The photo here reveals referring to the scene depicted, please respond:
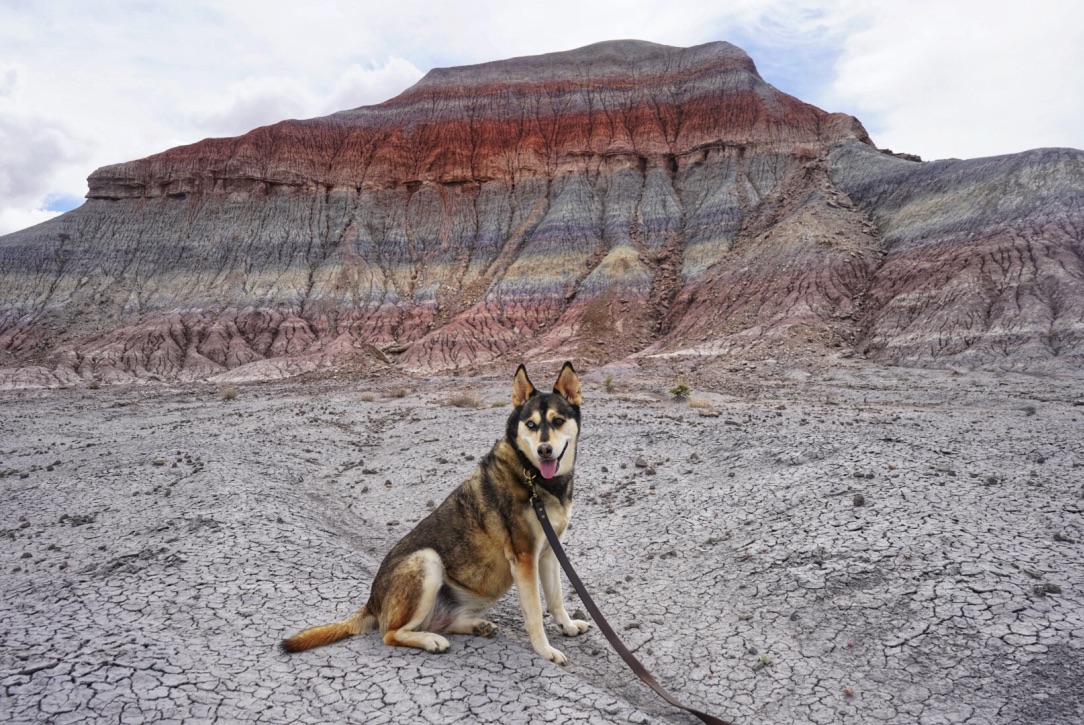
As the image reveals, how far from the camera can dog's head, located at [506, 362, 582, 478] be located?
14.0 ft

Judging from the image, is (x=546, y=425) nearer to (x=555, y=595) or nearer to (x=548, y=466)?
(x=548, y=466)

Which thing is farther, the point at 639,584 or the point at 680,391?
the point at 680,391

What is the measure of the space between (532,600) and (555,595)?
2.53 feet

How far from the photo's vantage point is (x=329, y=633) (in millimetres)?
4465

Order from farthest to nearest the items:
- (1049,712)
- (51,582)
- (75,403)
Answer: (75,403) → (51,582) → (1049,712)

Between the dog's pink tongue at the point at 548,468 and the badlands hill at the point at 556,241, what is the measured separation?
2689 centimetres

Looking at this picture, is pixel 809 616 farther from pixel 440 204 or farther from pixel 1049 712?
pixel 440 204

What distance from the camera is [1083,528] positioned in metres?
5.51

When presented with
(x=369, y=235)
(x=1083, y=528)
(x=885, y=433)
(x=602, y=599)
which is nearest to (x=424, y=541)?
(x=602, y=599)

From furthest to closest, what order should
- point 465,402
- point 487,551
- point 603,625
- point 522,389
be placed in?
point 465,402
point 522,389
point 487,551
point 603,625

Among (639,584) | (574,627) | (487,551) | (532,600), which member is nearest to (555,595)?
(574,627)

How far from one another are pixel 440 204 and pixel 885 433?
52.7 m

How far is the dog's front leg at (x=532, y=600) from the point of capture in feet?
14.3

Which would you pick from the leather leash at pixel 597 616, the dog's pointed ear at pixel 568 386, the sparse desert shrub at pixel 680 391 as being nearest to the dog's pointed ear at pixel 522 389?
the dog's pointed ear at pixel 568 386
